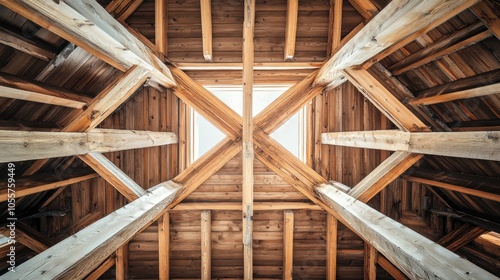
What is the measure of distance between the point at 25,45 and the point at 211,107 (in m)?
2.12

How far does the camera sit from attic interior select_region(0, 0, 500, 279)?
5.79 ft

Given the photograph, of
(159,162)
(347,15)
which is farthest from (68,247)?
(347,15)

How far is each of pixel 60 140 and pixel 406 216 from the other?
203 inches

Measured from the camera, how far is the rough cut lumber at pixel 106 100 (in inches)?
88.2

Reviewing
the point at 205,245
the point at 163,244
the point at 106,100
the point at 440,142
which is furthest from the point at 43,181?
the point at 440,142

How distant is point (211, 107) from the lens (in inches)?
135

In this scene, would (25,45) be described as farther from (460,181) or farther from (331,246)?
(460,181)

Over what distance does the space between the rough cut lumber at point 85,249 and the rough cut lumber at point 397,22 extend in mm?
2395

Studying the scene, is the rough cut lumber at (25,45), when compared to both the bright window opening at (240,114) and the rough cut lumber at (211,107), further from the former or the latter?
the bright window opening at (240,114)

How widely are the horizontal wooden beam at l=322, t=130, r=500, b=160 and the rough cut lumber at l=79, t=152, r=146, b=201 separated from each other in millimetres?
2649

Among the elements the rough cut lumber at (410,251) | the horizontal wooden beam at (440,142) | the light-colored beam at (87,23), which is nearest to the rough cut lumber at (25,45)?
the light-colored beam at (87,23)

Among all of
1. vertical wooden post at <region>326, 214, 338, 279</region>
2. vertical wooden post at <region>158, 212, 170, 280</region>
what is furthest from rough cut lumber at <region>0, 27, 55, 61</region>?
vertical wooden post at <region>326, 214, 338, 279</region>

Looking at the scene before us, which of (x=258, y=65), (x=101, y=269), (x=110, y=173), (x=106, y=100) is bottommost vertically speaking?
(x=101, y=269)

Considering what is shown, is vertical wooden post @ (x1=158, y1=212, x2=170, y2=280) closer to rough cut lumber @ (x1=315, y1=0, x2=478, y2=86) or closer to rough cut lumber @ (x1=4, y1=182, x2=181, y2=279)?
rough cut lumber @ (x1=4, y1=182, x2=181, y2=279)
